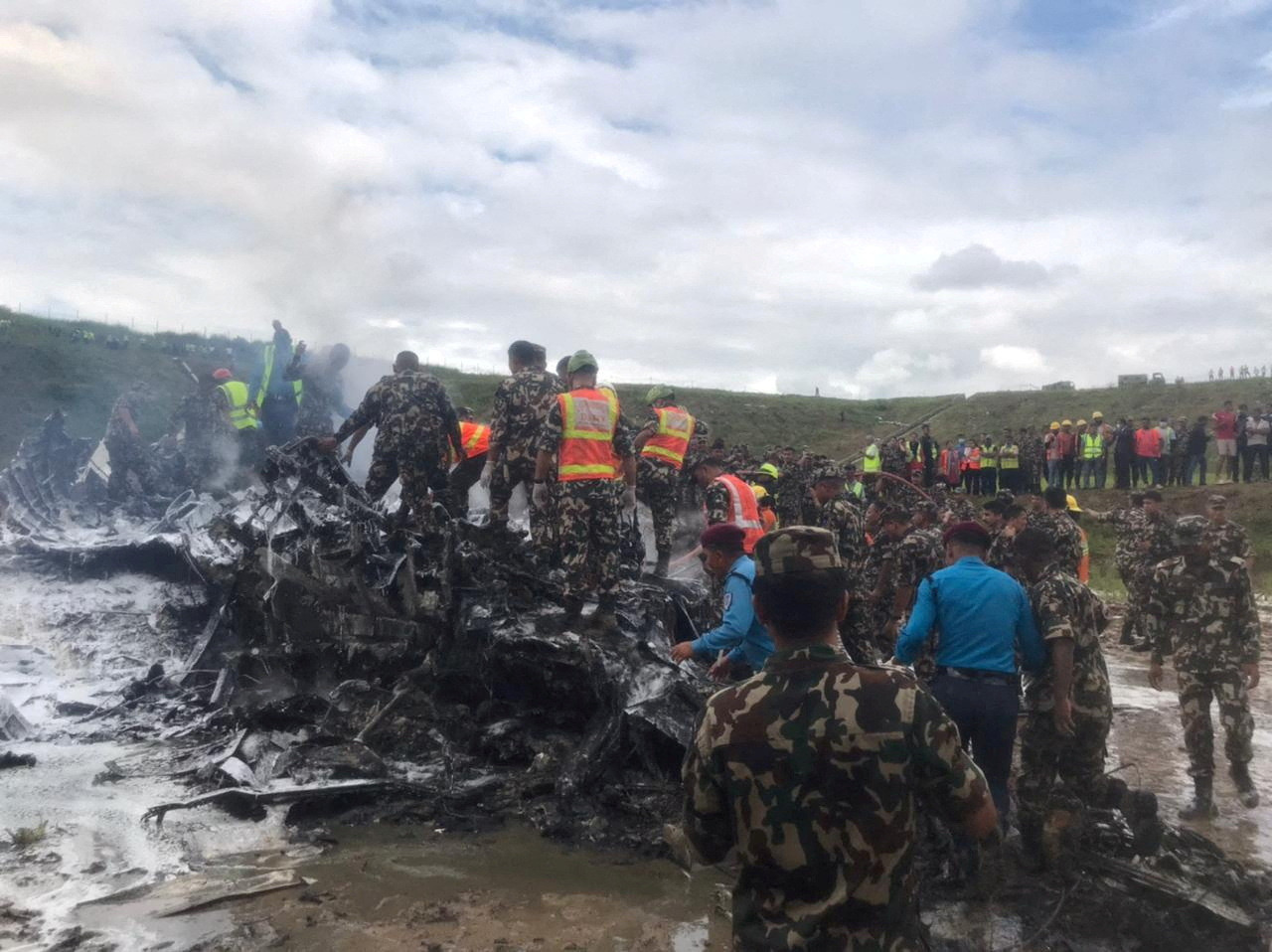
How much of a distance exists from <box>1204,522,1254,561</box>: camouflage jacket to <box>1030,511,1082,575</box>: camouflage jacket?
5.08 feet

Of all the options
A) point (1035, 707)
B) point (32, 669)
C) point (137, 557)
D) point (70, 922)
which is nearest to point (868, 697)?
point (1035, 707)

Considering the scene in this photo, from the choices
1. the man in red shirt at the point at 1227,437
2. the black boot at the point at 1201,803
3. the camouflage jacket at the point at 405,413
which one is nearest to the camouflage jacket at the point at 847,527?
the black boot at the point at 1201,803

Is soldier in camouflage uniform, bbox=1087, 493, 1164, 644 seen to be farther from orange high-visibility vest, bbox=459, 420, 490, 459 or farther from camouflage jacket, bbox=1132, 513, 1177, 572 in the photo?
orange high-visibility vest, bbox=459, 420, 490, 459

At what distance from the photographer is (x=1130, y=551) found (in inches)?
494

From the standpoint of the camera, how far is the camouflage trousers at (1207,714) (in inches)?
230

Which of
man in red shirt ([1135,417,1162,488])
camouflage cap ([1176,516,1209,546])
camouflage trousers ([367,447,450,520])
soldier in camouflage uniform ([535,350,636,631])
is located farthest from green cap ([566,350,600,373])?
man in red shirt ([1135,417,1162,488])

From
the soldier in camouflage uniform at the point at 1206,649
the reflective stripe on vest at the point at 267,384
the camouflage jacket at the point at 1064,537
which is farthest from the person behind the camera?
the reflective stripe on vest at the point at 267,384

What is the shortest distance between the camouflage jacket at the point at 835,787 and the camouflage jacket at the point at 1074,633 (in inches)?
114

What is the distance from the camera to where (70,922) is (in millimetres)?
4059

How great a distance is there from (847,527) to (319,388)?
24.1 feet

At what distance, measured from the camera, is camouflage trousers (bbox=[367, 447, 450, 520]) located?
309 inches

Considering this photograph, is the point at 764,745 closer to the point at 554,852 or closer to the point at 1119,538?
the point at 554,852

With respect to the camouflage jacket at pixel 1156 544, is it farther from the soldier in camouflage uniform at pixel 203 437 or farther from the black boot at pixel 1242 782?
the soldier in camouflage uniform at pixel 203 437

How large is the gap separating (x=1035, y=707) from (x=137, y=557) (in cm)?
897
